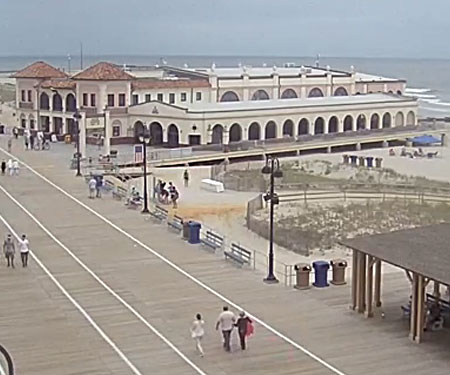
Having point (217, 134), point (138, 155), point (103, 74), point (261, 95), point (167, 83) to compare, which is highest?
point (103, 74)

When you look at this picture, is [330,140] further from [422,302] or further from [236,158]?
[422,302]

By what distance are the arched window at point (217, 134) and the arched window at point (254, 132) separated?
10.6 feet

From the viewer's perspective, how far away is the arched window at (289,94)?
87.0 m

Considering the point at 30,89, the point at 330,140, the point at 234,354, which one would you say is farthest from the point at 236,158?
the point at 234,354

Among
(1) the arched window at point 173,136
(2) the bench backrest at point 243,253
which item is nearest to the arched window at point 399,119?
(1) the arched window at point 173,136

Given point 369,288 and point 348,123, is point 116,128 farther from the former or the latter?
point 369,288

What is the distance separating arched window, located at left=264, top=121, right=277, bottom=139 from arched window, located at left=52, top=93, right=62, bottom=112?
57.0ft

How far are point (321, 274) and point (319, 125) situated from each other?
2139 inches

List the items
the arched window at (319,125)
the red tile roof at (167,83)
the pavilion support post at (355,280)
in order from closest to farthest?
the pavilion support post at (355,280) < the red tile roof at (167,83) < the arched window at (319,125)

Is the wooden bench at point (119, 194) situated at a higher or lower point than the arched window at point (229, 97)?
lower

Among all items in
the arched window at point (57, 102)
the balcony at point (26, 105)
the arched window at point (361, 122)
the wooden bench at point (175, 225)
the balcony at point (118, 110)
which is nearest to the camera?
the wooden bench at point (175, 225)

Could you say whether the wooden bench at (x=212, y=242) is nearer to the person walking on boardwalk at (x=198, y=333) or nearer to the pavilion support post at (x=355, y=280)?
the pavilion support post at (x=355, y=280)

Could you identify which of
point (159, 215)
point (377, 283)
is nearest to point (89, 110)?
point (159, 215)

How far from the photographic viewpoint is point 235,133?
71.8 m
